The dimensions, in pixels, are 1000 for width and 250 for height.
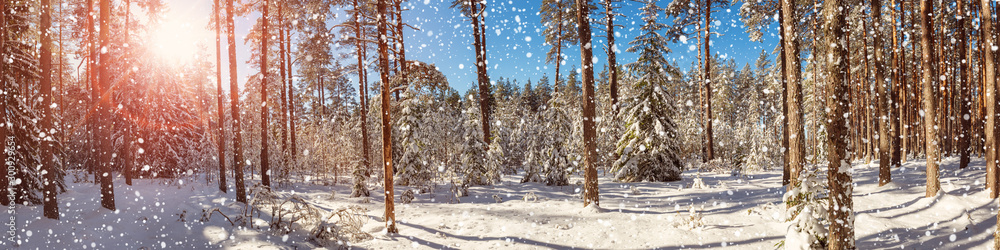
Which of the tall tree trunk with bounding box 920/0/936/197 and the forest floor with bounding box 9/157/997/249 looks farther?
the tall tree trunk with bounding box 920/0/936/197

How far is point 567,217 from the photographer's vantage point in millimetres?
10648

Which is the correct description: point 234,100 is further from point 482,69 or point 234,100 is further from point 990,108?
point 990,108

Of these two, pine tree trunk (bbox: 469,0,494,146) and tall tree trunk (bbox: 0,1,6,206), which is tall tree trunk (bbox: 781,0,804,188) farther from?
tall tree trunk (bbox: 0,1,6,206)

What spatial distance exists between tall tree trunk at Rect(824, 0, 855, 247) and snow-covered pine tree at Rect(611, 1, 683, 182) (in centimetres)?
1134

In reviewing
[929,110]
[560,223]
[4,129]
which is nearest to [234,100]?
[4,129]

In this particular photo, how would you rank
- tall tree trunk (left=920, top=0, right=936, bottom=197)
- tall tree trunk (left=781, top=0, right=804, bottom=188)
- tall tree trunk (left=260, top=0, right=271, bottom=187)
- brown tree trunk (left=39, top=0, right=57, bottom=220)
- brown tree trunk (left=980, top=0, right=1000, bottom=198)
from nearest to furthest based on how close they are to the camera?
tall tree trunk (left=781, top=0, right=804, bottom=188) → brown tree trunk (left=980, top=0, right=1000, bottom=198) → brown tree trunk (left=39, top=0, right=57, bottom=220) → tall tree trunk (left=920, top=0, right=936, bottom=197) → tall tree trunk (left=260, top=0, right=271, bottom=187)

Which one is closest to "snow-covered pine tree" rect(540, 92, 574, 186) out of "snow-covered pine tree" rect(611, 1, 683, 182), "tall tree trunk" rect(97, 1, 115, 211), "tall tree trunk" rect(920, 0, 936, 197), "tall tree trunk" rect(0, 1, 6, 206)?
"snow-covered pine tree" rect(611, 1, 683, 182)

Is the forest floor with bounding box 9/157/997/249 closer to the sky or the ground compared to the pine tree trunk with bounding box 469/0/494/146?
closer to the ground

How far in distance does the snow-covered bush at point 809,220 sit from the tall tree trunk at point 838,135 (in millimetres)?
167

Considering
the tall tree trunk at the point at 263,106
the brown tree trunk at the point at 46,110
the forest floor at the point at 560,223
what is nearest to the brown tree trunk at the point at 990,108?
the forest floor at the point at 560,223

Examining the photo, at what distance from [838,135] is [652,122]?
11692 mm

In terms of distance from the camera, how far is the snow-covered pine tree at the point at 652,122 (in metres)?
18.1

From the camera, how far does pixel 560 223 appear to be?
10086 millimetres

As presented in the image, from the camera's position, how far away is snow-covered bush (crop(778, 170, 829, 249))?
6.70 m
